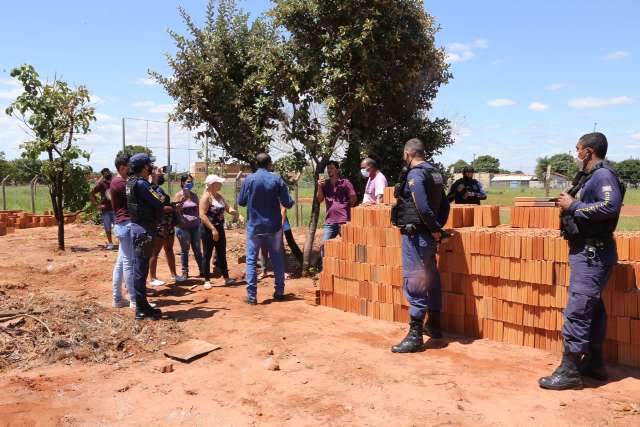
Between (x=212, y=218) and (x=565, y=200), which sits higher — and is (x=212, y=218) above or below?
below

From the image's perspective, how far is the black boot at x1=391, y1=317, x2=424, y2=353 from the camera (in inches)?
191

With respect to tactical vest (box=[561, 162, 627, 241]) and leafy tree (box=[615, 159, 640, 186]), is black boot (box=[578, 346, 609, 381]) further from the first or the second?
leafy tree (box=[615, 159, 640, 186])

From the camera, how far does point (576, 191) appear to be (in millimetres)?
4145

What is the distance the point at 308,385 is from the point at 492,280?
7.02ft

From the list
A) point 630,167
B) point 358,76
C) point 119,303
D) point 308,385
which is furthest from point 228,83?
point 630,167

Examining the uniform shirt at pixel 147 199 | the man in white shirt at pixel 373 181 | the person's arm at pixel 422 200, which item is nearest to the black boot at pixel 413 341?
the person's arm at pixel 422 200

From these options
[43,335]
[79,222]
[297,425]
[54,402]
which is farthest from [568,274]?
[79,222]

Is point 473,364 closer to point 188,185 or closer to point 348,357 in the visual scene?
point 348,357

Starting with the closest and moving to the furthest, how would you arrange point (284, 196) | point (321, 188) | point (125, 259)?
point (125, 259), point (284, 196), point (321, 188)

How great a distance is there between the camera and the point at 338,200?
298 inches

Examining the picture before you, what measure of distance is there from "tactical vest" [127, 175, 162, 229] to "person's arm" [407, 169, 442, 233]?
2960 millimetres

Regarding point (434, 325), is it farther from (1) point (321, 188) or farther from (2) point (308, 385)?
(1) point (321, 188)

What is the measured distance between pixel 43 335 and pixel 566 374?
476 centimetres

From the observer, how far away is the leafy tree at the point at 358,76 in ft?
23.9
